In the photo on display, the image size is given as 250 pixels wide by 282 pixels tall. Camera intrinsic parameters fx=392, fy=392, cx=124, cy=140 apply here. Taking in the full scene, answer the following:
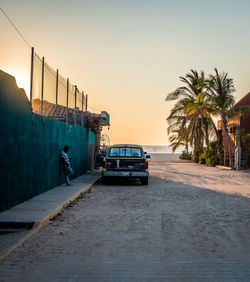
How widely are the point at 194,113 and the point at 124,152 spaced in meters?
22.0

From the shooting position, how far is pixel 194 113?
3841cm

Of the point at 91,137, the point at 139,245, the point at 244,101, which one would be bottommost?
the point at 139,245

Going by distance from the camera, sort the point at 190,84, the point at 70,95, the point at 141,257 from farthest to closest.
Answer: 1. the point at 190,84
2. the point at 70,95
3. the point at 141,257

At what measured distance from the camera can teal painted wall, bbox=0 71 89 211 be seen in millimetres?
9031

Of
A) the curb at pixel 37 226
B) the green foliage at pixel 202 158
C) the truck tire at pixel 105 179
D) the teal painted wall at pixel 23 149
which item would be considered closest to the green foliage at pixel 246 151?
the green foliage at pixel 202 158

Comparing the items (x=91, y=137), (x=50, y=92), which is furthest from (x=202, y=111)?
(x=50, y=92)

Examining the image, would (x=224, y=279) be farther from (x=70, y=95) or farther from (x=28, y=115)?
(x=70, y=95)

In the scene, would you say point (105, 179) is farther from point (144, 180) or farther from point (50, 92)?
point (50, 92)

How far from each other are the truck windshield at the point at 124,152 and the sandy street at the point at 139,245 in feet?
22.3

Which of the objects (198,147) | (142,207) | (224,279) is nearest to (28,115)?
(142,207)

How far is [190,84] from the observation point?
137 ft

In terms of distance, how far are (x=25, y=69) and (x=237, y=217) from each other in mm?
6807

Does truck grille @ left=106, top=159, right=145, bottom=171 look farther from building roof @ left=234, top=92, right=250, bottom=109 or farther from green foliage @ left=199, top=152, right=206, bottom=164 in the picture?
building roof @ left=234, top=92, right=250, bottom=109

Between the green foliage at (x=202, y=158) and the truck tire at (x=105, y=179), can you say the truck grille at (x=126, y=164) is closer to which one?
the truck tire at (x=105, y=179)
